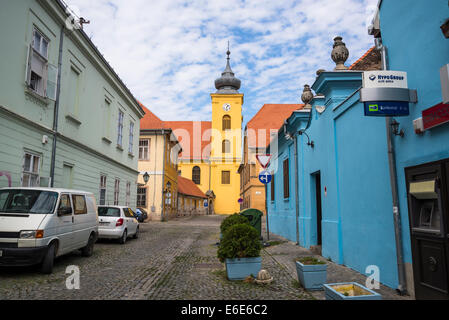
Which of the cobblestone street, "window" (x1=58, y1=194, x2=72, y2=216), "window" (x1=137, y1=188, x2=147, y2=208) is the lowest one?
the cobblestone street

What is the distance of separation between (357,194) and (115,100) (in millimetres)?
14820

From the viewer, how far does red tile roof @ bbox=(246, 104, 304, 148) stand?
39.4 m

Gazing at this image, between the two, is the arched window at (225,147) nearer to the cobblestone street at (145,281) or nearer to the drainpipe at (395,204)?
the cobblestone street at (145,281)

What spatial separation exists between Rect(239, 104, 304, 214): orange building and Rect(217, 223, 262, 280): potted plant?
24.8 metres

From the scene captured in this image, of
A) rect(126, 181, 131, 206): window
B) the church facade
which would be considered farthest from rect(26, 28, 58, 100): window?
the church facade

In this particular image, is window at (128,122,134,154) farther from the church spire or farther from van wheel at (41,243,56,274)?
the church spire

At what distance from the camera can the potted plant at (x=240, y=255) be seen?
6836 mm

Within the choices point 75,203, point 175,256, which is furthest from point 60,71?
point 175,256

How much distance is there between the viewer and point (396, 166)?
18.9 ft

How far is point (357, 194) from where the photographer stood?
7469 mm

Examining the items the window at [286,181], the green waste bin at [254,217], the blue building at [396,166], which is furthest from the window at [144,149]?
the blue building at [396,166]

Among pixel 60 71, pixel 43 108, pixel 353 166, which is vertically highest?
pixel 60 71

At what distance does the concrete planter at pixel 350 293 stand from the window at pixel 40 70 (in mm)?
10055
